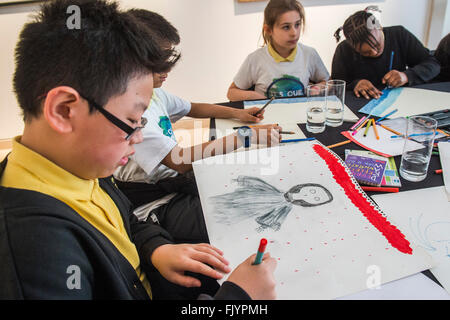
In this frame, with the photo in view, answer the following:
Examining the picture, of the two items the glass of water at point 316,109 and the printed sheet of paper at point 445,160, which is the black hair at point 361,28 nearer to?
the glass of water at point 316,109

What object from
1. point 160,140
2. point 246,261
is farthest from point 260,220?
point 160,140

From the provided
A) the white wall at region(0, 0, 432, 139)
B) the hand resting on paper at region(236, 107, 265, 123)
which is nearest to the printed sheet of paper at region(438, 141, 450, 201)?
the hand resting on paper at region(236, 107, 265, 123)

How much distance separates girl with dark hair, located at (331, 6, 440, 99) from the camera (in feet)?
4.97

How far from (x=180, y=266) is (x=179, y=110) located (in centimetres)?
85

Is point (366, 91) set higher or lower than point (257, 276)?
higher

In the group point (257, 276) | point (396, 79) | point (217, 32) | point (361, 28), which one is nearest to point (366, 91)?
point (396, 79)

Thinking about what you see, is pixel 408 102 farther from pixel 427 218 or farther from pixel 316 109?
pixel 427 218

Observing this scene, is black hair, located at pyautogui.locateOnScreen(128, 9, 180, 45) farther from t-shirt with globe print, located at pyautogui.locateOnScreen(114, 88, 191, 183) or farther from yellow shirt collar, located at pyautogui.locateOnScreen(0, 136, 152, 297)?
yellow shirt collar, located at pyautogui.locateOnScreen(0, 136, 152, 297)

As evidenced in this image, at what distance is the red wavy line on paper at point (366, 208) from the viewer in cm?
54

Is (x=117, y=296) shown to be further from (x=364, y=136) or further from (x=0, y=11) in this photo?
(x=0, y=11)

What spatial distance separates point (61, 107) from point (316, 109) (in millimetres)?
884

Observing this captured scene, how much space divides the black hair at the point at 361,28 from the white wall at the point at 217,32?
1.03m

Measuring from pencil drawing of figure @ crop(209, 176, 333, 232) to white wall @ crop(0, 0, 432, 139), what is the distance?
2.08m

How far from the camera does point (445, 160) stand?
789 millimetres
